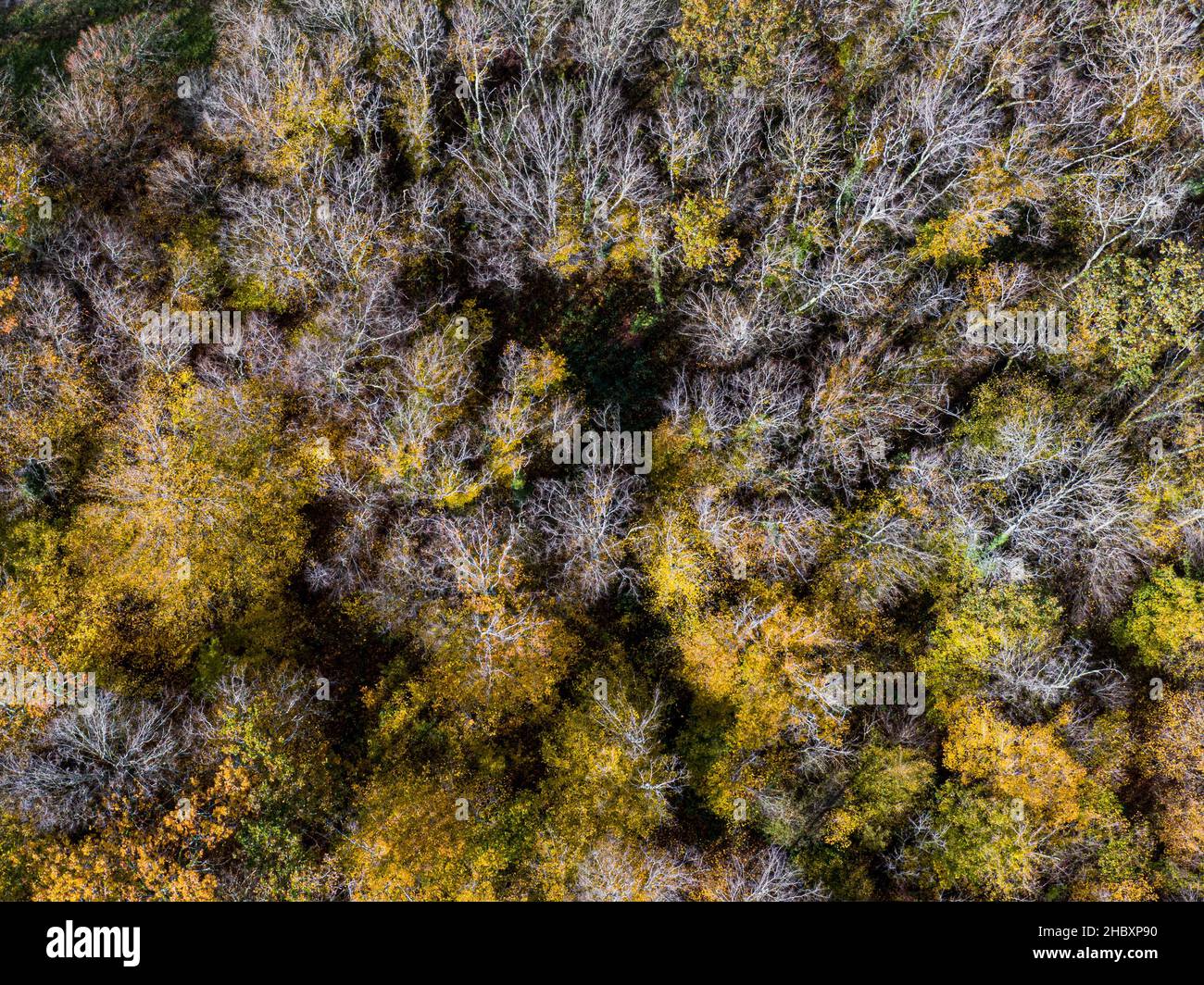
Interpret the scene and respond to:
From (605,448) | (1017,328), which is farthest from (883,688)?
(1017,328)

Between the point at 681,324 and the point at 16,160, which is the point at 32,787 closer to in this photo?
the point at 16,160

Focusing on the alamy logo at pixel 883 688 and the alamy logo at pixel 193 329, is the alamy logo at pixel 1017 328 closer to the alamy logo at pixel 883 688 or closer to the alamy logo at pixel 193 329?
the alamy logo at pixel 883 688

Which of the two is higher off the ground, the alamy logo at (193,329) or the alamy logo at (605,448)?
the alamy logo at (193,329)

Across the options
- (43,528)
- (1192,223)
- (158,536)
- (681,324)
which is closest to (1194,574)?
(1192,223)

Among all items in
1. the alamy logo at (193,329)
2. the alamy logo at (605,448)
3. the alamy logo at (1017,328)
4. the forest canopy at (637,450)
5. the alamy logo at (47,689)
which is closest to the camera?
the alamy logo at (47,689)
